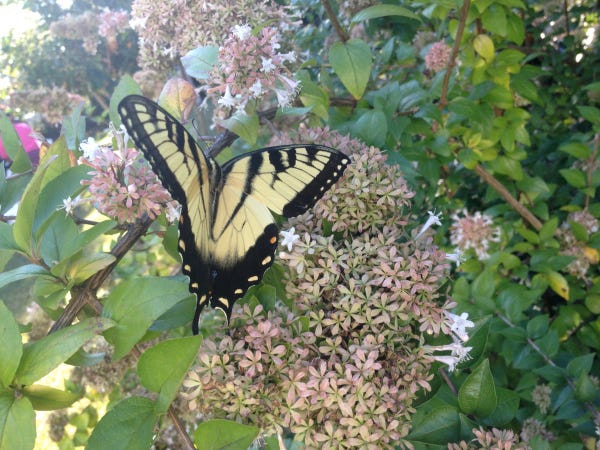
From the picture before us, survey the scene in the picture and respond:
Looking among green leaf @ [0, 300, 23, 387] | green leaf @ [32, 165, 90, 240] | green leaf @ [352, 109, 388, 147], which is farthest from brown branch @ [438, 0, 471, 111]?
green leaf @ [0, 300, 23, 387]

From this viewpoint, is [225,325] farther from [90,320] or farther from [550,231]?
[550,231]

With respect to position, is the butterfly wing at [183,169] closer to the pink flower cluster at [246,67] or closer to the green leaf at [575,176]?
the pink flower cluster at [246,67]

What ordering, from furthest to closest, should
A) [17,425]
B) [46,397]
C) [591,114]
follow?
[591,114] < [46,397] < [17,425]

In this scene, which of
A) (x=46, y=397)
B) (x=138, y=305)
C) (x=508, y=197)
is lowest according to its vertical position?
(x=508, y=197)

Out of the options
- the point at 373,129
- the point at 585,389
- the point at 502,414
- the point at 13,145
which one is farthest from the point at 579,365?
the point at 13,145

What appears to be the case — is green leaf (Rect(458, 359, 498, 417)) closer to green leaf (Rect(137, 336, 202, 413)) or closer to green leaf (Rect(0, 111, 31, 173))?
green leaf (Rect(137, 336, 202, 413))

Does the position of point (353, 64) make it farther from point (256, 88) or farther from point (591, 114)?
point (591, 114)

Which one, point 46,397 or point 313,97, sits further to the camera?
point 313,97
